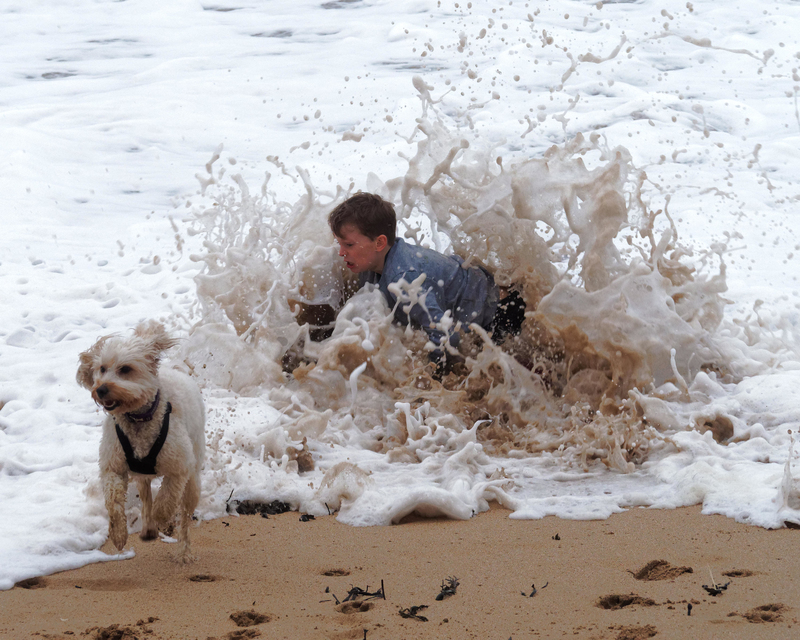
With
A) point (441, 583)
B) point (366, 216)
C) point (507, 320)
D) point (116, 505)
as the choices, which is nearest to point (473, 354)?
point (507, 320)

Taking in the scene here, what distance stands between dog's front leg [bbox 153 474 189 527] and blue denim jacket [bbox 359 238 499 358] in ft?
8.89

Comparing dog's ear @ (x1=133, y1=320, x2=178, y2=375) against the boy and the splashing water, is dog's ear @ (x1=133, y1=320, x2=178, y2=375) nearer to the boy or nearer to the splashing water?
the splashing water

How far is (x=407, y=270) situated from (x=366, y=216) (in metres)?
0.47

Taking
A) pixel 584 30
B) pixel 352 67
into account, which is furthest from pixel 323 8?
pixel 584 30

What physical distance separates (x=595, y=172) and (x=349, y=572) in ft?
13.5

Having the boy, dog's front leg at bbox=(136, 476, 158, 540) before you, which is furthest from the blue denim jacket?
dog's front leg at bbox=(136, 476, 158, 540)

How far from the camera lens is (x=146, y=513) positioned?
11.5 feet

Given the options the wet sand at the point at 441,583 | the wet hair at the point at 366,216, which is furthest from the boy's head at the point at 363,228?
the wet sand at the point at 441,583

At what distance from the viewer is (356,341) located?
5.89 meters

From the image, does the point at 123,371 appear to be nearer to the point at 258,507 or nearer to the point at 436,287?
the point at 258,507

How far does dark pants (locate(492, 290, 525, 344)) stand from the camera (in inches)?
254

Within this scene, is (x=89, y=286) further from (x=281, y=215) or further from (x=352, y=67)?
(x=352, y=67)

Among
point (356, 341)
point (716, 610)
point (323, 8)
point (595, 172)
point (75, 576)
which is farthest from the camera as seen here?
point (323, 8)

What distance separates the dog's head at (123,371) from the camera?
3.05m
